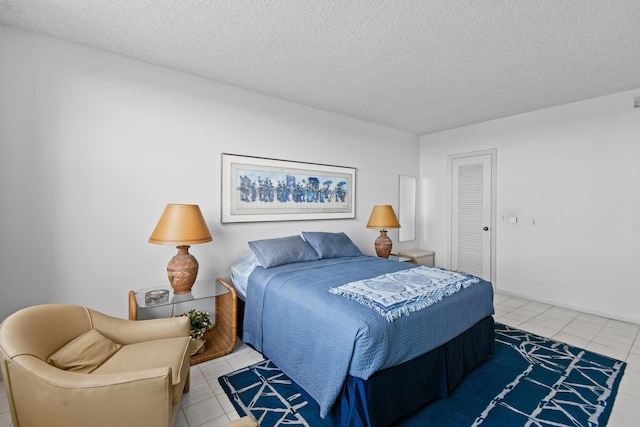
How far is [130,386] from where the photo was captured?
137 centimetres

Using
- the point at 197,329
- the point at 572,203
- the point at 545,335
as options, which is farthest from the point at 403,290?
the point at 572,203

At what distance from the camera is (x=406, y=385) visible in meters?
1.85

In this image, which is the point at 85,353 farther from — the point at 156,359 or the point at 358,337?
the point at 358,337

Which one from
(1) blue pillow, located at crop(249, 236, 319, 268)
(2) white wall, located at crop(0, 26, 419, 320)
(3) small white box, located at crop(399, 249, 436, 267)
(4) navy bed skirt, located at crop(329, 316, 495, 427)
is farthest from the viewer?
(3) small white box, located at crop(399, 249, 436, 267)

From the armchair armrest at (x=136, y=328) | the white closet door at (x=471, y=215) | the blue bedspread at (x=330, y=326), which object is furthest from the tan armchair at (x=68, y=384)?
the white closet door at (x=471, y=215)

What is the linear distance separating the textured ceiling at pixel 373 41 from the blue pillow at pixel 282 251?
172cm

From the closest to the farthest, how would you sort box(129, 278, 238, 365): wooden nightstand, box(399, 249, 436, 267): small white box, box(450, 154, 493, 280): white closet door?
box(129, 278, 238, 365): wooden nightstand
box(450, 154, 493, 280): white closet door
box(399, 249, 436, 267): small white box

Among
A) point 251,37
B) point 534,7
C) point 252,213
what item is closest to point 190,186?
point 252,213

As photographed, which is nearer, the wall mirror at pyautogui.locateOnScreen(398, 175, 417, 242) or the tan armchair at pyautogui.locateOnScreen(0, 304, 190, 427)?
the tan armchair at pyautogui.locateOnScreen(0, 304, 190, 427)

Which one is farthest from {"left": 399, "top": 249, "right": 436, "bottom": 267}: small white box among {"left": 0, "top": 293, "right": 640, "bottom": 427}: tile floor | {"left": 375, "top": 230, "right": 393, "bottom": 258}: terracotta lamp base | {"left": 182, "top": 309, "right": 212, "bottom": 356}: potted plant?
{"left": 182, "top": 309, "right": 212, "bottom": 356}: potted plant

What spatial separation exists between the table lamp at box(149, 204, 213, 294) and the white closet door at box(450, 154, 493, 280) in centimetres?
404

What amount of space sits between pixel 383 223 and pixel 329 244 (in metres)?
1.01

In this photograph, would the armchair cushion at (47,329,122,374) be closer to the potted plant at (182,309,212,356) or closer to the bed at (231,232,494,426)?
the potted plant at (182,309,212,356)

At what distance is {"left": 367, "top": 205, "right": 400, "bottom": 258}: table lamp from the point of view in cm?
419
